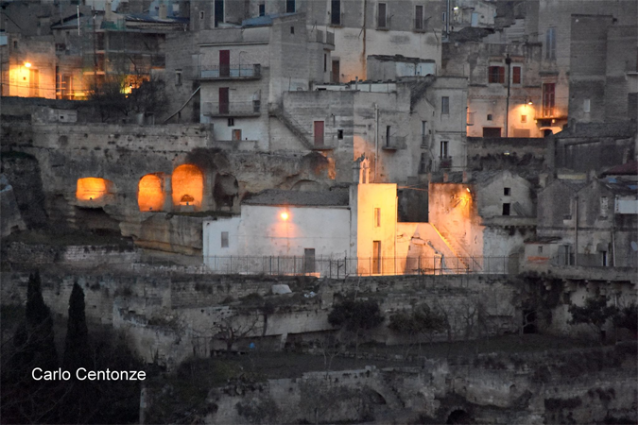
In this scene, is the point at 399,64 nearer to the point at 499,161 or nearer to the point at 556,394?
the point at 499,161

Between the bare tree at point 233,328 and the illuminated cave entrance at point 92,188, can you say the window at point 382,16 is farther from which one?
the bare tree at point 233,328

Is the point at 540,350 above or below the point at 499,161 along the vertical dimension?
below

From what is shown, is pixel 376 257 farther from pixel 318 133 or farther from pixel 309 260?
pixel 318 133

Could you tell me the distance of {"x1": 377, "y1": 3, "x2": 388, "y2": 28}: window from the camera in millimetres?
61656

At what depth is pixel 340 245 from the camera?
50.7m

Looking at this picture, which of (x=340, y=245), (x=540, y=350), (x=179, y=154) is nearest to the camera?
(x=540, y=350)

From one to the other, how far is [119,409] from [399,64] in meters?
23.3

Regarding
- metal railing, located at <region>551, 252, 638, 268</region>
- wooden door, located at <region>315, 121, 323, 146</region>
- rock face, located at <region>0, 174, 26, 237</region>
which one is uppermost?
wooden door, located at <region>315, 121, 323, 146</region>

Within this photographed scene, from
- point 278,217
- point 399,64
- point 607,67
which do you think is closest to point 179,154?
point 278,217

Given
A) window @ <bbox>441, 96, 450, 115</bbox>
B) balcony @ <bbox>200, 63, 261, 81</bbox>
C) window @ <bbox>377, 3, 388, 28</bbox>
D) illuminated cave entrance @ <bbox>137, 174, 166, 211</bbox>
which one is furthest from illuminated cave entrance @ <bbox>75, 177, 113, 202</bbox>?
window @ <bbox>377, 3, 388, 28</bbox>

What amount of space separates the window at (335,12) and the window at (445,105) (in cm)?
531

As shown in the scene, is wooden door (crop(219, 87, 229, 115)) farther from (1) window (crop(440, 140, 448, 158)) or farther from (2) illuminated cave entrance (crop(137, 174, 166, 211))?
(1) window (crop(440, 140, 448, 158))

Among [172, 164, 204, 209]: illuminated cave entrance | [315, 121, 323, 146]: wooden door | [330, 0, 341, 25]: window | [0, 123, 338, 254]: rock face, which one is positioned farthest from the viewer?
[330, 0, 341, 25]: window

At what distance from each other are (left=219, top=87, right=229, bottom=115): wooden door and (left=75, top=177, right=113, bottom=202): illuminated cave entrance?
5350mm
